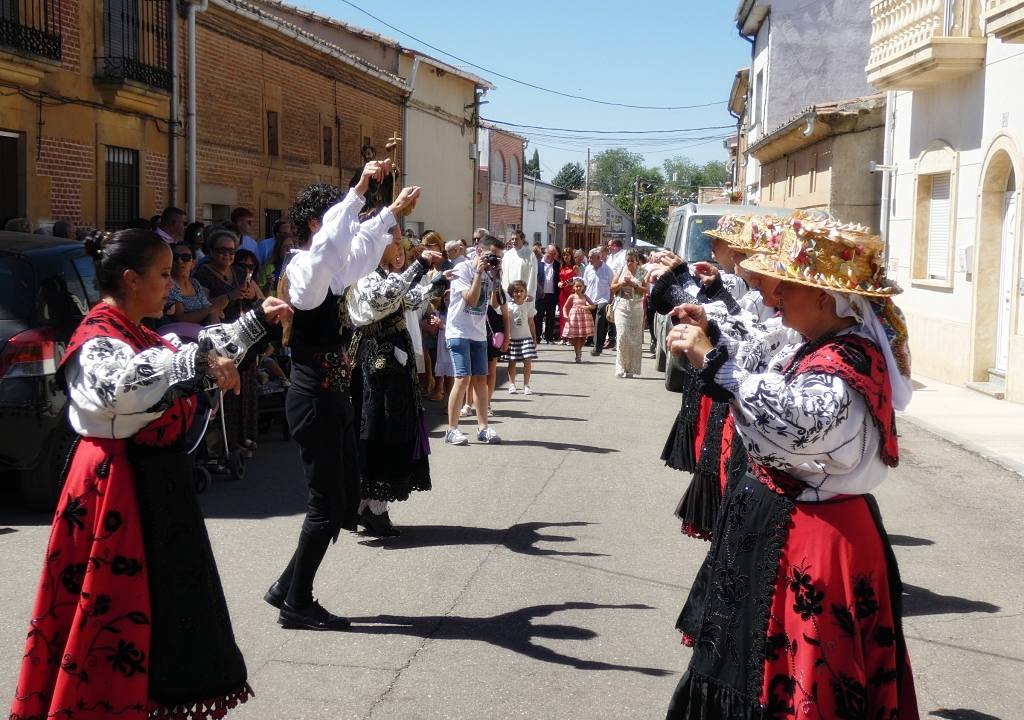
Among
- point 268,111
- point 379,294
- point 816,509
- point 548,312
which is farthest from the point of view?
point 548,312

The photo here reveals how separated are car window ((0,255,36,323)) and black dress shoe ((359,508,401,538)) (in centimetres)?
242

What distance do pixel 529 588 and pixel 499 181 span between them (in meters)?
40.5

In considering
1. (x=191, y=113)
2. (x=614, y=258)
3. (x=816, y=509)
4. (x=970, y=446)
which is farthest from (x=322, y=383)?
(x=614, y=258)

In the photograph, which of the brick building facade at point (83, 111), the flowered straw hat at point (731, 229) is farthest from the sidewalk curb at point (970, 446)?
the brick building facade at point (83, 111)

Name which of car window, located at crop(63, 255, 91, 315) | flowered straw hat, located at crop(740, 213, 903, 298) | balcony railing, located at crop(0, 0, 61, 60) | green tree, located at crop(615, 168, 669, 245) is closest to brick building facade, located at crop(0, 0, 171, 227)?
balcony railing, located at crop(0, 0, 61, 60)

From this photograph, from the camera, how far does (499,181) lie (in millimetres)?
45656

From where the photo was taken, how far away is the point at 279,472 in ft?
29.7

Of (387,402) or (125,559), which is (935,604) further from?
(125,559)

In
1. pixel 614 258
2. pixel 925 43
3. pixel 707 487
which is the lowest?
pixel 707 487

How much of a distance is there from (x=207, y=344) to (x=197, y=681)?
1.01 meters

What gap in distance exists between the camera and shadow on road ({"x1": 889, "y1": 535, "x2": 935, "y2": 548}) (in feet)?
23.7

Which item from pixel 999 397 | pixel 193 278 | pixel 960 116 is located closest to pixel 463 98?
pixel 960 116

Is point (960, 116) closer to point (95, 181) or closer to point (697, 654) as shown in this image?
point (95, 181)

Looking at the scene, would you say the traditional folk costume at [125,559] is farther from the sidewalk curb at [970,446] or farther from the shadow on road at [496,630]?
the sidewalk curb at [970,446]
